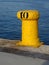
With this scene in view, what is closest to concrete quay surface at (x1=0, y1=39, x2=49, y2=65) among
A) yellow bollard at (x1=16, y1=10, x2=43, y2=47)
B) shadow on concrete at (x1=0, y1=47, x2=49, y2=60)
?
shadow on concrete at (x1=0, y1=47, x2=49, y2=60)

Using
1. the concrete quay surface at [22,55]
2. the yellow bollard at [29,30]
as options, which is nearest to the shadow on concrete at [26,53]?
the concrete quay surface at [22,55]

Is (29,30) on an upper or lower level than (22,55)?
upper

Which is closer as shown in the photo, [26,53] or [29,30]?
[26,53]

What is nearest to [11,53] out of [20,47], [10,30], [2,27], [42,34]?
[20,47]

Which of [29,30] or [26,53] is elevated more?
[29,30]

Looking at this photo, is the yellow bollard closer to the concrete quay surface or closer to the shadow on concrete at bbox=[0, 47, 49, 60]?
the concrete quay surface

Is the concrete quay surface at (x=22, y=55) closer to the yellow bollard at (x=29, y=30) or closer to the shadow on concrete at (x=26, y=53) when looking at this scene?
the shadow on concrete at (x=26, y=53)

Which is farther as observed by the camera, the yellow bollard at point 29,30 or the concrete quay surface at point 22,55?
the yellow bollard at point 29,30

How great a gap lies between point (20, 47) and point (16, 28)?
7.00m

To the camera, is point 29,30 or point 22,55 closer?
point 22,55

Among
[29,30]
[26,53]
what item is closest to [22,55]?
[26,53]

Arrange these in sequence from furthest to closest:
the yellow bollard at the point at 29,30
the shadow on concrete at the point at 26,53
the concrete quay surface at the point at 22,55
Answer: the yellow bollard at the point at 29,30
the shadow on concrete at the point at 26,53
the concrete quay surface at the point at 22,55

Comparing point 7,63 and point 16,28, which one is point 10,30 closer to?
point 16,28

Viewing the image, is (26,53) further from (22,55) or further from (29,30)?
(29,30)
